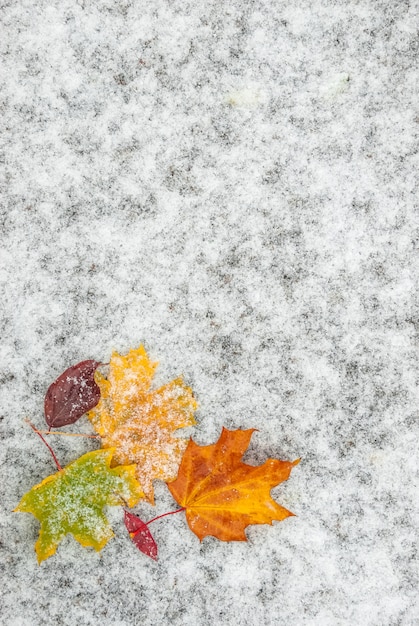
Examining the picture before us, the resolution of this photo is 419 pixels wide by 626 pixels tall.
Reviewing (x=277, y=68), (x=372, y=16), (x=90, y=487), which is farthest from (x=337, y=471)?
(x=372, y=16)

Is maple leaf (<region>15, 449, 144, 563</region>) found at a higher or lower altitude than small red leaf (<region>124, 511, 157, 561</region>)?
higher

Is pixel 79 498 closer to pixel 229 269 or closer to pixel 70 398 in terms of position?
pixel 70 398

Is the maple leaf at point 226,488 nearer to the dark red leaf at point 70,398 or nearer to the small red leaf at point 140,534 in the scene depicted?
the small red leaf at point 140,534

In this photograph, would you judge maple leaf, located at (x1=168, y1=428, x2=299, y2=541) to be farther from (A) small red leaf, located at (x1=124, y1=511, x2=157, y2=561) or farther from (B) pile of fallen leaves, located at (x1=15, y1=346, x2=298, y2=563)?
(A) small red leaf, located at (x1=124, y1=511, x2=157, y2=561)

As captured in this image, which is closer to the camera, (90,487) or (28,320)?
(90,487)

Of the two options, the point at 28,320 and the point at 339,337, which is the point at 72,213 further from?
the point at 339,337

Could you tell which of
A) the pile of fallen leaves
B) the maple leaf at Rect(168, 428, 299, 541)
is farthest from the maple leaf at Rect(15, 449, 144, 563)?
the maple leaf at Rect(168, 428, 299, 541)
